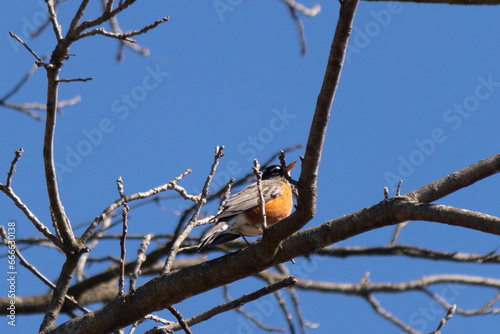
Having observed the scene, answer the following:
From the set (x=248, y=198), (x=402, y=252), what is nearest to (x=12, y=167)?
(x=248, y=198)

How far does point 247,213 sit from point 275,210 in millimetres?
312

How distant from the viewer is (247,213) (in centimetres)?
418

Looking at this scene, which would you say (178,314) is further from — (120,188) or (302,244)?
(120,188)

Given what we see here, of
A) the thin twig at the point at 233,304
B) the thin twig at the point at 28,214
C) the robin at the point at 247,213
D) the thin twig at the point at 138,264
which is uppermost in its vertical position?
the robin at the point at 247,213

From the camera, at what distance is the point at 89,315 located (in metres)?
2.55

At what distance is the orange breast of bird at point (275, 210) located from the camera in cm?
420

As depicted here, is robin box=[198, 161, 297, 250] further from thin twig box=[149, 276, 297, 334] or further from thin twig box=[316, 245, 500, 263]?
thin twig box=[149, 276, 297, 334]

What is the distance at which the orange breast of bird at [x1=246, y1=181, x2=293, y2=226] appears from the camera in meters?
4.20

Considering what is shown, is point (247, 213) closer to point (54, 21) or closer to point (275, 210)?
point (275, 210)

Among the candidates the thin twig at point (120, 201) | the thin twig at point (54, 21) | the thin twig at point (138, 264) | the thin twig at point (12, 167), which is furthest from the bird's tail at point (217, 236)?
the thin twig at point (54, 21)

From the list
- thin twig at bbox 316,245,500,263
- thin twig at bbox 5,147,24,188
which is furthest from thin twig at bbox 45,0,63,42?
thin twig at bbox 316,245,500,263

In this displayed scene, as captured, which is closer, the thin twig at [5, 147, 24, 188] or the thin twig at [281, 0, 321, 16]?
the thin twig at [5, 147, 24, 188]

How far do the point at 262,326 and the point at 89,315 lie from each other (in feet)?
6.88

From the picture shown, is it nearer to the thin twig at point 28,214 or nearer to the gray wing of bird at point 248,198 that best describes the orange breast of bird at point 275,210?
the gray wing of bird at point 248,198
